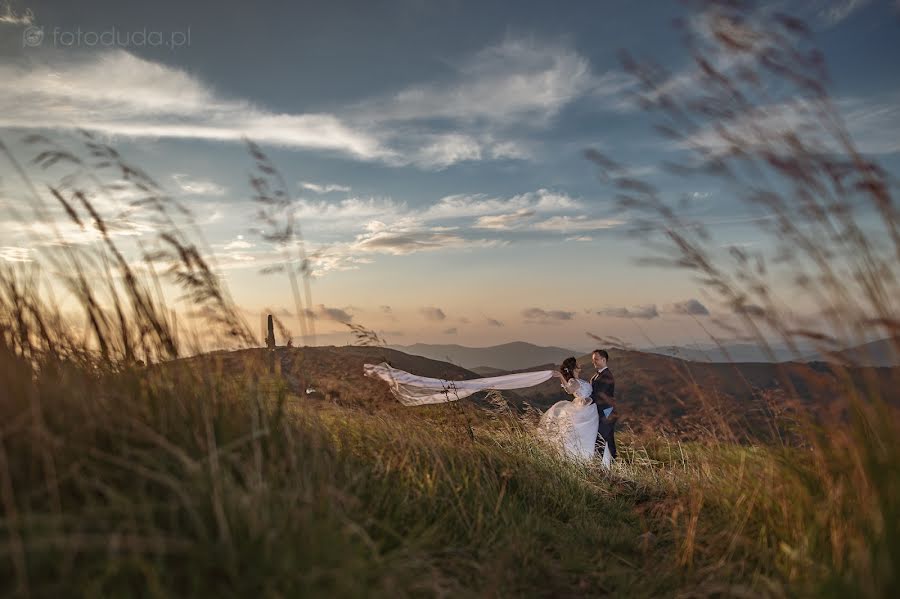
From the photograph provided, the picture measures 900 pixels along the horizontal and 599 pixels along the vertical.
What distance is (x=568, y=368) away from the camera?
10477mm

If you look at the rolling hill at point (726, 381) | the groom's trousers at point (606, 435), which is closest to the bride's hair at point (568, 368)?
the groom's trousers at point (606, 435)

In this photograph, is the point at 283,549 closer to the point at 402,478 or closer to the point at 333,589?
the point at 333,589

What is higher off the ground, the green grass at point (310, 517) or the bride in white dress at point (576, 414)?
the green grass at point (310, 517)

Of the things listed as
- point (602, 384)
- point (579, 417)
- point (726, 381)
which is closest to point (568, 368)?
point (602, 384)

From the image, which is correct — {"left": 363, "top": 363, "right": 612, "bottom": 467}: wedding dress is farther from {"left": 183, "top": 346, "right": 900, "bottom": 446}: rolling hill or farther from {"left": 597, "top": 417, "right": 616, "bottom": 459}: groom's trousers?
{"left": 183, "top": 346, "right": 900, "bottom": 446}: rolling hill

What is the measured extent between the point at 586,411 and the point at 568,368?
752 millimetres

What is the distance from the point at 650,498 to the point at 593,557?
2.34 metres

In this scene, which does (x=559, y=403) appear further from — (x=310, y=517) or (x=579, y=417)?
(x=310, y=517)

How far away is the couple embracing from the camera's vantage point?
1001cm

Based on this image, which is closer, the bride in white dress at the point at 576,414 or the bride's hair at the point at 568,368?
the bride in white dress at the point at 576,414

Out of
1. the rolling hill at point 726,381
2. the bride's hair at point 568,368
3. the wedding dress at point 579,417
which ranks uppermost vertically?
the rolling hill at point 726,381

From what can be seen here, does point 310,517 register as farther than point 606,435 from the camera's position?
Result: No

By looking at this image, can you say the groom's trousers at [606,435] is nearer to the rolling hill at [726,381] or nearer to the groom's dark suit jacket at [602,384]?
the groom's dark suit jacket at [602,384]

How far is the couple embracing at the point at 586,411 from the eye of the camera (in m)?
10.0
